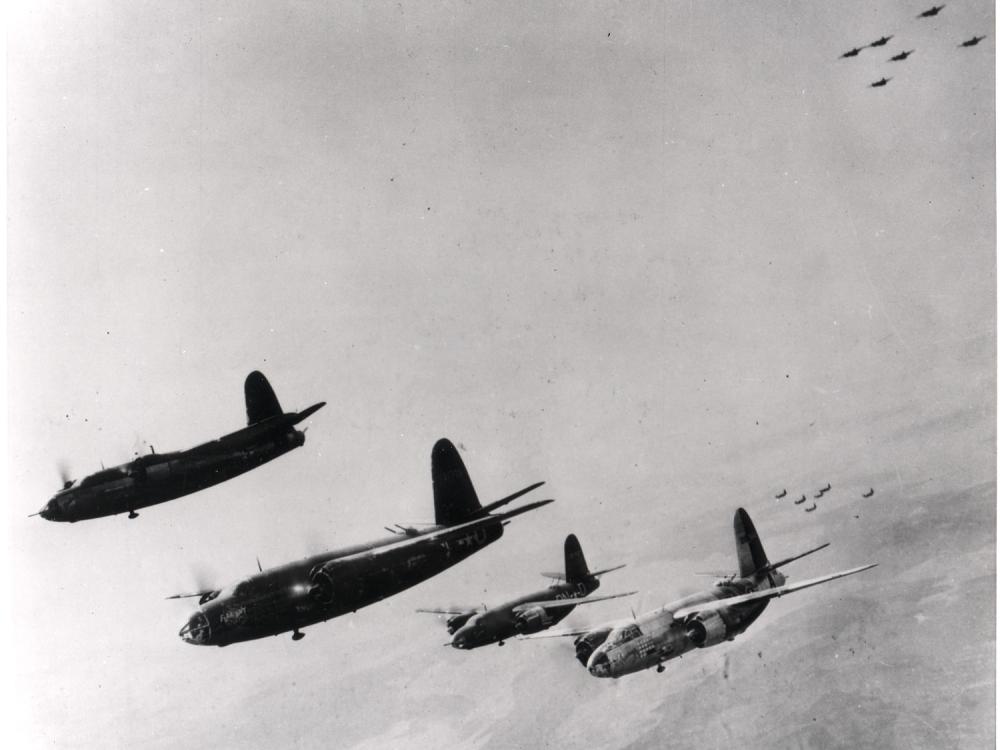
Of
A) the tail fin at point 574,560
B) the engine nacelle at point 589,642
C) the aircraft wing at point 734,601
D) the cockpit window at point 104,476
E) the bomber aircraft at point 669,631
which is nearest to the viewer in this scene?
the cockpit window at point 104,476

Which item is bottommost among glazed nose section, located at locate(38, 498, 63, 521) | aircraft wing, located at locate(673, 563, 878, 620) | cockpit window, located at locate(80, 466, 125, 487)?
aircraft wing, located at locate(673, 563, 878, 620)

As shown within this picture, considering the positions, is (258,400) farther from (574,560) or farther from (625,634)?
(574,560)

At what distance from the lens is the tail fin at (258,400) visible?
3150 cm

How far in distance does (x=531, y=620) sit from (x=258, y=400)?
19.9 m

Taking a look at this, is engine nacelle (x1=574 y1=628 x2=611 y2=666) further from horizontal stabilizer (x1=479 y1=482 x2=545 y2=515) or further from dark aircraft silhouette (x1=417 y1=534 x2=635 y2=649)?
horizontal stabilizer (x1=479 y1=482 x2=545 y2=515)

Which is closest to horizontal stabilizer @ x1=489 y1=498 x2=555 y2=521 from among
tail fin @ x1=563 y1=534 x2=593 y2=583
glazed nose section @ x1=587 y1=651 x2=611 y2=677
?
glazed nose section @ x1=587 y1=651 x2=611 y2=677

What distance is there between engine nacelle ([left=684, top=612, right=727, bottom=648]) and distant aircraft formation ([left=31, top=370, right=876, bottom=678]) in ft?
0.16

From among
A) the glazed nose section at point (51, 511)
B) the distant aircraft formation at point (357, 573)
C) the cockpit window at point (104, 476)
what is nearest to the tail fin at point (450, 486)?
the distant aircraft formation at point (357, 573)

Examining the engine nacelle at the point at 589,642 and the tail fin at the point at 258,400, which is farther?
the engine nacelle at the point at 589,642

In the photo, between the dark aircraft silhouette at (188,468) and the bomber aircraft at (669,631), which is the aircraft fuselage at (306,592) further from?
the bomber aircraft at (669,631)

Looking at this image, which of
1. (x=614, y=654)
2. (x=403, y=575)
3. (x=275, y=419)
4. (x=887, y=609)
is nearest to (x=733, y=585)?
(x=614, y=654)

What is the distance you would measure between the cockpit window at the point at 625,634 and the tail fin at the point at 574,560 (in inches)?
579

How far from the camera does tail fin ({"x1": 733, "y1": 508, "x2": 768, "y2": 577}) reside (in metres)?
46.8

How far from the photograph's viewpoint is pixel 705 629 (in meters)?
35.8
